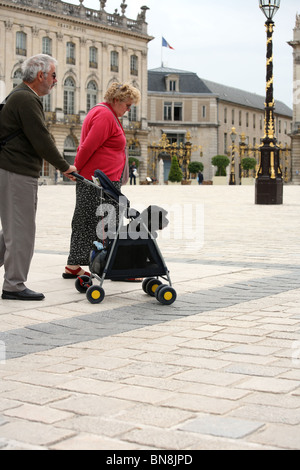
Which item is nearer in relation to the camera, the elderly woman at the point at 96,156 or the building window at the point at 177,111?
the elderly woman at the point at 96,156

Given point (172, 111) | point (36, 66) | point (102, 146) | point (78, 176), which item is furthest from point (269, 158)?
point (172, 111)

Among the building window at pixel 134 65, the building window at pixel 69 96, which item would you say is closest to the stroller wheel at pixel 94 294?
the building window at pixel 69 96

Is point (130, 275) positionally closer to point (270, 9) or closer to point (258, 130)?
point (270, 9)

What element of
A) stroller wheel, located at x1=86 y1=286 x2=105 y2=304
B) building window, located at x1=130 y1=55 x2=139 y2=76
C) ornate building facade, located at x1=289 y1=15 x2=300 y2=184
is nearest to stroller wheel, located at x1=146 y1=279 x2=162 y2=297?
stroller wheel, located at x1=86 y1=286 x2=105 y2=304

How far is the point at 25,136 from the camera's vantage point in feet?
18.6

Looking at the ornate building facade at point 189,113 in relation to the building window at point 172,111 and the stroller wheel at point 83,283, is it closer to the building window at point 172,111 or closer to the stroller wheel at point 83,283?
the building window at point 172,111

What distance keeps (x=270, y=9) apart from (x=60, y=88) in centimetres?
4283

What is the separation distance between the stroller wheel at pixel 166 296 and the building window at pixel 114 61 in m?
63.7

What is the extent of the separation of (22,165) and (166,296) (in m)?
1.42

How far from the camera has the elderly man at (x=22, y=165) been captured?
5.59 meters

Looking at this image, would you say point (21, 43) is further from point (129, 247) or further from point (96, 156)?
point (129, 247)

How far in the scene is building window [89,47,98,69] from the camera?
214 feet

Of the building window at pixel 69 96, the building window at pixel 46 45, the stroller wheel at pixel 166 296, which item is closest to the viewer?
the stroller wheel at pixel 166 296
